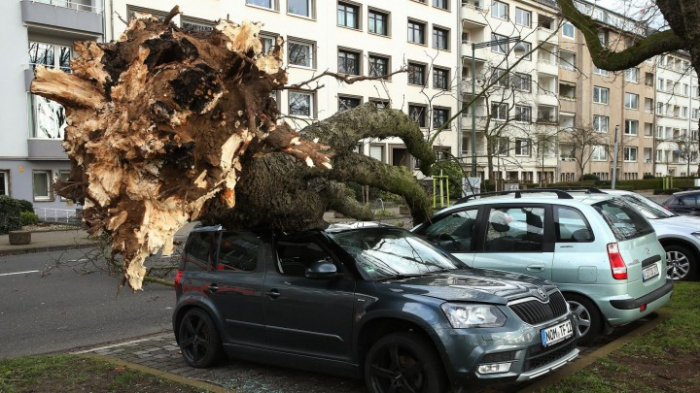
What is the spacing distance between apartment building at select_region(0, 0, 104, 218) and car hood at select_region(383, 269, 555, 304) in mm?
23413

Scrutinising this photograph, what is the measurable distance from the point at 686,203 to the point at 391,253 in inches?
418

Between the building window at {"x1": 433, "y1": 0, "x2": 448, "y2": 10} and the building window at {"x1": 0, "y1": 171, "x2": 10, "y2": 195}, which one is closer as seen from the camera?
the building window at {"x1": 0, "y1": 171, "x2": 10, "y2": 195}

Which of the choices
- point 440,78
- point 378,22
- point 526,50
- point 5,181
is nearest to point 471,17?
point 440,78

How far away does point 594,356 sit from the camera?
5.62 m

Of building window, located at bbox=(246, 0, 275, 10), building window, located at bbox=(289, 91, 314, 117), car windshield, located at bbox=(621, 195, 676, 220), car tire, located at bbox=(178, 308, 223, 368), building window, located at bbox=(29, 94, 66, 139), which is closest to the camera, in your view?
car tire, located at bbox=(178, 308, 223, 368)

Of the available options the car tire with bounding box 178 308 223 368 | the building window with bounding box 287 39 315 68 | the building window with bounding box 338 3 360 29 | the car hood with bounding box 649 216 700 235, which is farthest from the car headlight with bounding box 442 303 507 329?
the building window with bounding box 338 3 360 29

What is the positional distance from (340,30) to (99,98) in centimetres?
3579

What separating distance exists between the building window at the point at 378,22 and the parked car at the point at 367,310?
36.4 m

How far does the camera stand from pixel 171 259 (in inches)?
332

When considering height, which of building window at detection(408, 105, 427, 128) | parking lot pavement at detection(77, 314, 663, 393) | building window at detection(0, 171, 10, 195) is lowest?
parking lot pavement at detection(77, 314, 663, 393)

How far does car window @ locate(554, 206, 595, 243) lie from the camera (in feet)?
20.8

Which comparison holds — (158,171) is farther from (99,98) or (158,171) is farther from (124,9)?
(124,9)

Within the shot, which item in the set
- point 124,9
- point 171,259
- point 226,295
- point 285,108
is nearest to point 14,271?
point 171,259

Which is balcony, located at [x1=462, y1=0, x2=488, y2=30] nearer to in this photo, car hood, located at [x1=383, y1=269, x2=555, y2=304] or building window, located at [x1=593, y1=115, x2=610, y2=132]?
building window, located at [x1=593, y1=115, x2=610, y2=132]
